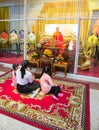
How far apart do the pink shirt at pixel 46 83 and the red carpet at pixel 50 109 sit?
146 millimetres

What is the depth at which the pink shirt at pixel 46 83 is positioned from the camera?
288 centimetres

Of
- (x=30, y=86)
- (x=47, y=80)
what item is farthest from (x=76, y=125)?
(x=30, y=86)

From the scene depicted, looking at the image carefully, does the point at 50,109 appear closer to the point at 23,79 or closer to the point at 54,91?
the point at 54,91

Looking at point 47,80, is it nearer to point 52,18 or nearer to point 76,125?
point 76,125

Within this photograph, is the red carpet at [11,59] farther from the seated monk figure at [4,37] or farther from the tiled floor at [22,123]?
the tiled floor at [22,123]

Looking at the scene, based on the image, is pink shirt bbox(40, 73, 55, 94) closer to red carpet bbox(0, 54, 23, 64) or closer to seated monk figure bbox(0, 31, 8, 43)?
red carpet bbox(0, 54, 23, 64)

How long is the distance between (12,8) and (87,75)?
397 cm

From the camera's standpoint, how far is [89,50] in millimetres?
4324

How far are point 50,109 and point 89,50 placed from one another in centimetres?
253

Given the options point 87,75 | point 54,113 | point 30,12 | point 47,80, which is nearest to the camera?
point 54,113

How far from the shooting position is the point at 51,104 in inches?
104

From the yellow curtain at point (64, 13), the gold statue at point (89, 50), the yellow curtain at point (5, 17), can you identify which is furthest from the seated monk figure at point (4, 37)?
the gold statue at point (89, 50)

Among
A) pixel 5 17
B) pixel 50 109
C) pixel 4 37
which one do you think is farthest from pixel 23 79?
pixel 5 17

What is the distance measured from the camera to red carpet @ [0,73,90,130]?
213 cm
